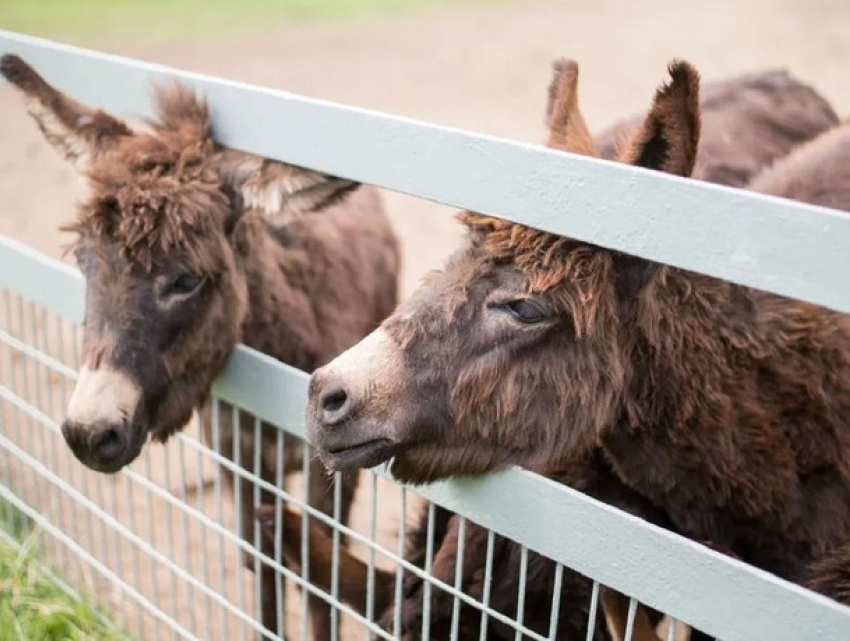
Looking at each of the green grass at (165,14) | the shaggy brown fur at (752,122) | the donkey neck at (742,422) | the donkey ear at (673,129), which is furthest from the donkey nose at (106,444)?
the green grass at (165,14)

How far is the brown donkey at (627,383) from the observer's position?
2.07 meters

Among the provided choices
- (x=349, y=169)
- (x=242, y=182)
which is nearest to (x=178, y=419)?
(x=242, y=182)

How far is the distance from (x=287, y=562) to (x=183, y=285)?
87cm

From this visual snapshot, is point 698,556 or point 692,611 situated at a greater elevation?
point 698,556

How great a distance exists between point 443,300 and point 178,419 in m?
1.11

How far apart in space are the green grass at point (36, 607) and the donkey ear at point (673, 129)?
7.45ft

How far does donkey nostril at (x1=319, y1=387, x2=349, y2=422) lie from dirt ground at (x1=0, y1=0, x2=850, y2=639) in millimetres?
4512

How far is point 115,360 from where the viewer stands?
2.69 meters

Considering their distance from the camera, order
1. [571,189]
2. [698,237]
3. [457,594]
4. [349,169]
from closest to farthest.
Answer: [698,237], [571,189], [457,594], [349,169]

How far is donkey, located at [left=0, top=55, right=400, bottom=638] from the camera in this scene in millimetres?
2693

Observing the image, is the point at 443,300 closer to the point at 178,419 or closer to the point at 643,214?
the point at 643,214

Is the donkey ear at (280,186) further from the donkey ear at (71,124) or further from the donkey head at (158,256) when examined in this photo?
the donkey ear at (71,124)

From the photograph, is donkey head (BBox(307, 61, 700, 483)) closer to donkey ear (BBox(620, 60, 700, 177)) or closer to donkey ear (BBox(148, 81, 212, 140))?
donkey ear (BBox(620, 60, 700, 177))

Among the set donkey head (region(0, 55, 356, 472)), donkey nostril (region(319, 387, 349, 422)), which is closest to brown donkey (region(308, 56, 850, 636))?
donkey nostril (region(319, 387, 349, 422))
